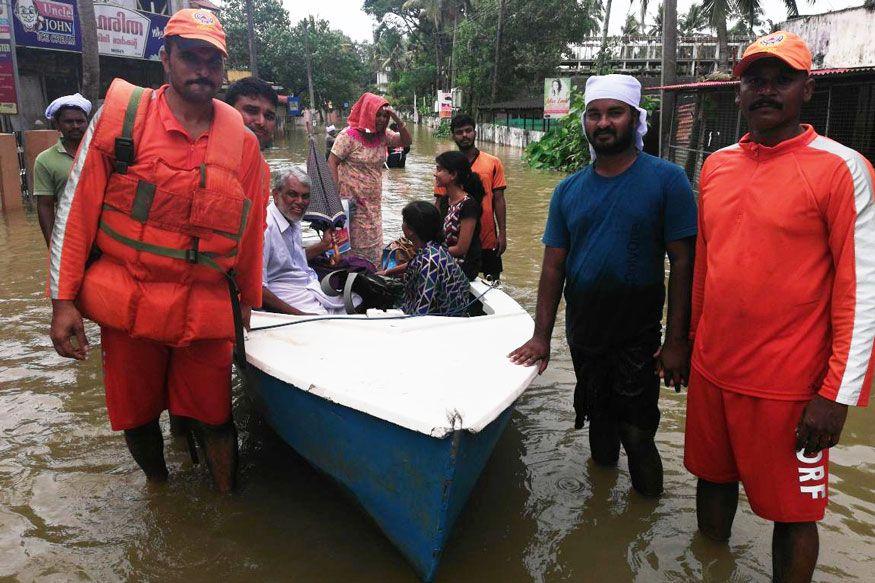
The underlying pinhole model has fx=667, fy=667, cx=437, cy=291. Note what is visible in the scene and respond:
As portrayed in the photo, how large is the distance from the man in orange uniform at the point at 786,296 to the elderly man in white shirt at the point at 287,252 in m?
2.35

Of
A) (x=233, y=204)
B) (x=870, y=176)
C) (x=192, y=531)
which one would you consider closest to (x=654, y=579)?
(x=870, y=176)

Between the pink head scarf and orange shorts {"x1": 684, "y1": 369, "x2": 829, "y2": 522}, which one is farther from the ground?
the pink head scarf

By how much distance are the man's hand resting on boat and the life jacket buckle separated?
1.78m

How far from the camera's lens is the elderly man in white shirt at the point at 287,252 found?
12.6 feet

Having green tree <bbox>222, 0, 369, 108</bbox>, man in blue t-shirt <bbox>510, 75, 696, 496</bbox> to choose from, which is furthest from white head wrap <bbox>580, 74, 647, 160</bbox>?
green tree <bbox>222, 0, 369, 108</bbox>

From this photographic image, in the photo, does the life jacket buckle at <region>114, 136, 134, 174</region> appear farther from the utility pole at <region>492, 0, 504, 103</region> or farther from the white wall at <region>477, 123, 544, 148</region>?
the utility pole at <region>492, 0, 504, 103</region>

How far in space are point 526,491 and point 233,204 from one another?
6.89ft

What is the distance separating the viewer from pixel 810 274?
2.11 metres

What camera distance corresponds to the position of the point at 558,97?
65.2 ft

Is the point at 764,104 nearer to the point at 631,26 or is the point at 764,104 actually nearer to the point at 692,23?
the point at 692,23

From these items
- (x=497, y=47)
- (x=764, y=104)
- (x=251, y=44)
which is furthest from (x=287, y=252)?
(x=497, y=47)

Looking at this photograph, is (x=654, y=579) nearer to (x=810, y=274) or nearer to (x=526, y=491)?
(x=526, y=491)

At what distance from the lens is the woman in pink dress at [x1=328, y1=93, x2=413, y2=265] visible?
5234mm

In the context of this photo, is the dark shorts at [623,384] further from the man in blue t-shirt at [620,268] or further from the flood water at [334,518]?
the flood water at [334,518]
